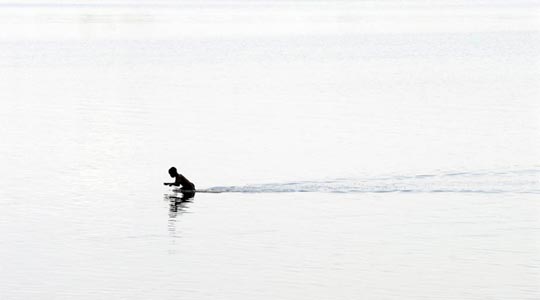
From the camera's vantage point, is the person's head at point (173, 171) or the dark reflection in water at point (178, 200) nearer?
the dark reflection in water at point (178, 200)

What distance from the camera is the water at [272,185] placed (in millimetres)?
26703

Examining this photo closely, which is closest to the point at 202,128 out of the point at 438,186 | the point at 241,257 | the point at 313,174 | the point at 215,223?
the point at 313,174

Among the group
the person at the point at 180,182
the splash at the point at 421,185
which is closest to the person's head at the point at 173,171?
the person at the point at 180,182

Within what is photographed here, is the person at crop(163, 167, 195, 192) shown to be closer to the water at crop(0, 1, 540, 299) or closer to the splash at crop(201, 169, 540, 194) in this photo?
the water at crop(0, 1, 540, 299)

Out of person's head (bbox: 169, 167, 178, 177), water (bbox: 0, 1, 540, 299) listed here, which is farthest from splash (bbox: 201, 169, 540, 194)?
person's head (bbox: 169, 167, 178, 177)

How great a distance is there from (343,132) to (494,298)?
25125mm

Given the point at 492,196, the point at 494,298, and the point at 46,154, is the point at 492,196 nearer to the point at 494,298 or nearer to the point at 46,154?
the point at 494,298

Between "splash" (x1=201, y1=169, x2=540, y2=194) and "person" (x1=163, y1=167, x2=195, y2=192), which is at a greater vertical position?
"splash" (x1=201, y1=169, x2=540, y2=194)

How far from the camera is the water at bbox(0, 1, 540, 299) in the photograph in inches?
1051

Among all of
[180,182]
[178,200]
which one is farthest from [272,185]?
[180,182]

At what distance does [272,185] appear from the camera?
125 ft

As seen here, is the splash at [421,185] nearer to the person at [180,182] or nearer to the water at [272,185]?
the water at [272,185]

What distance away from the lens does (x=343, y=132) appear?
49.7 meters

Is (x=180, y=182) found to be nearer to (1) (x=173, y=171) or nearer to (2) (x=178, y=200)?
(1) (x=173, y=171)
